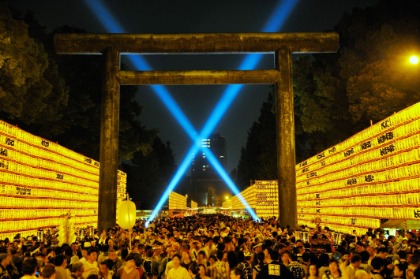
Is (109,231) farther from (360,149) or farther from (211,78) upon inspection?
(360,149)

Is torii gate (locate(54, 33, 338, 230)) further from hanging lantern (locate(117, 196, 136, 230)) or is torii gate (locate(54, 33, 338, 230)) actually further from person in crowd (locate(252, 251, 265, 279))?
person in crowd (locate(252, 251, 265, 279))

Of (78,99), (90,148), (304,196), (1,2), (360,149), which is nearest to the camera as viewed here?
(360,149)

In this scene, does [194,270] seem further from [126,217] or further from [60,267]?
[126,217]

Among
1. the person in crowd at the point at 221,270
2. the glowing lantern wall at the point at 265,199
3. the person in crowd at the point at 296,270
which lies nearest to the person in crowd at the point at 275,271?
the person in crowd at the point at 296,270

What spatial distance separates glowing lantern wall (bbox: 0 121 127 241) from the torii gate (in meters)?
2.36

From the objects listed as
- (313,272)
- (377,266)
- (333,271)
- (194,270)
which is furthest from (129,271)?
(377,266)

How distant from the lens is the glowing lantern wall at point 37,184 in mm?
15469

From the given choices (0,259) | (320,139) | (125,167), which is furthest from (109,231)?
(125,167)

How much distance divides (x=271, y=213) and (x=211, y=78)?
22720 millimetres

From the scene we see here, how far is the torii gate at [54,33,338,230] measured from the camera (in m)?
19.4

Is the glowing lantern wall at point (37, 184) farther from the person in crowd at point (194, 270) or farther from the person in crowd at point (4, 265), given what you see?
the person in crowd at point (194, 270)

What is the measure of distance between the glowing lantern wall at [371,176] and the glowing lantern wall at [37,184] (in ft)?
36.1

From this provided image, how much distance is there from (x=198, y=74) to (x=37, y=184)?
26.8 ft

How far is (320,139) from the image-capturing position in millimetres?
40312
